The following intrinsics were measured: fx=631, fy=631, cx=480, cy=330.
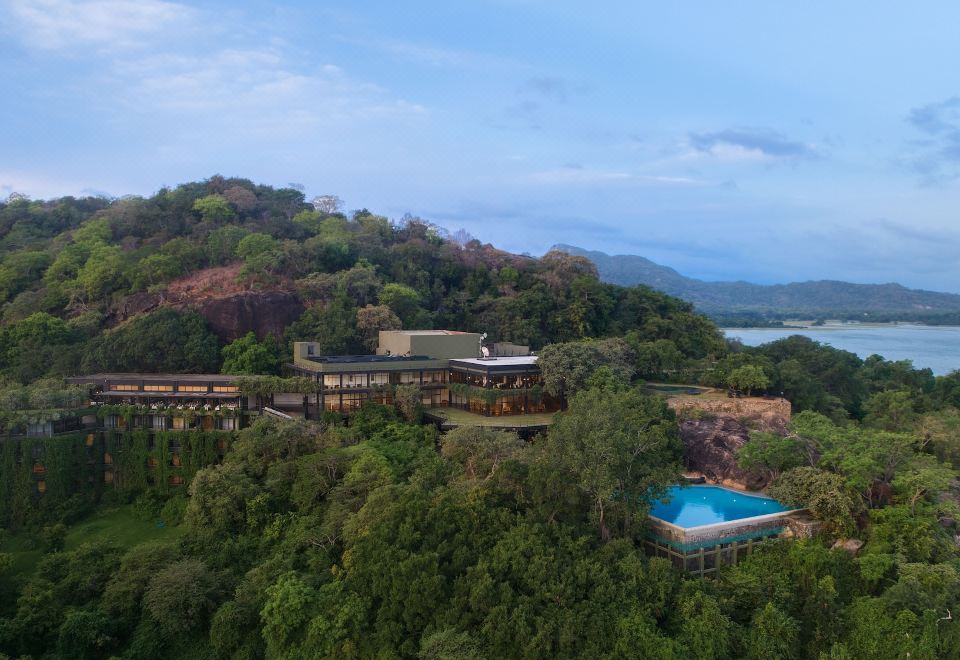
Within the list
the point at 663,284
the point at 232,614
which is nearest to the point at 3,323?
the point at 232,614

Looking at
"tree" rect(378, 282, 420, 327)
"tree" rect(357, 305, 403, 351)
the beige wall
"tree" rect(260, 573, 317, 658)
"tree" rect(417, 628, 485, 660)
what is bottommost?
"tree" rect(260, 573, 317, 658)

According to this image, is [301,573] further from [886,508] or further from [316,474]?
[886,508]

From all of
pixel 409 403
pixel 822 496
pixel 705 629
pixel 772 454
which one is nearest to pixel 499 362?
pixel 409 403

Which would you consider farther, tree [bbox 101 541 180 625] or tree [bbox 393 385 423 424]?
tree [bbox 393 385 423 424]

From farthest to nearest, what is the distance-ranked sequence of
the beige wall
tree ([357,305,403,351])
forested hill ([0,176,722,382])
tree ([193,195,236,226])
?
tree ([193,195,236,226]) < tree ([357,305,403,351]) < forested hill ([0,176,722,382]) < the beige wall

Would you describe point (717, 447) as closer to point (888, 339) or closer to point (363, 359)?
point (363, 359)

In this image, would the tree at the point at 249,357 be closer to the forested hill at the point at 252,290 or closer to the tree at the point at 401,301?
the forested hill at the point at 252,290

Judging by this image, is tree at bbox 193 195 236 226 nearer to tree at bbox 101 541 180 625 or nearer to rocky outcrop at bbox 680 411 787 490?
tree at bbox 101 541 180 625

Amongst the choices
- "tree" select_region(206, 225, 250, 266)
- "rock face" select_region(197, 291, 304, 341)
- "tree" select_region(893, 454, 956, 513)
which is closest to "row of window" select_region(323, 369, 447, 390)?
"rock face" select_region(197, 291, 304, 341)
